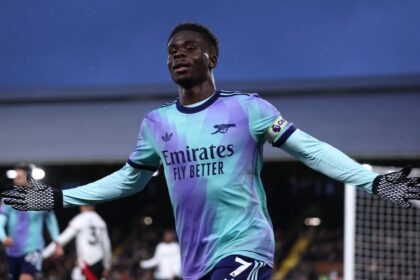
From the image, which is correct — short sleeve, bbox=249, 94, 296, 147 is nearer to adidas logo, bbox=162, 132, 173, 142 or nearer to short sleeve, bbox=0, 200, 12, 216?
adidas logo, bbox=162, 132, 173, 142

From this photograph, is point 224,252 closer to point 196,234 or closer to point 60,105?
point 196,234

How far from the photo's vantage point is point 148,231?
115 ft

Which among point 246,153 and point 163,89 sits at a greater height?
point 163,89

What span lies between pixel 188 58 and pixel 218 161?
23.6 inches

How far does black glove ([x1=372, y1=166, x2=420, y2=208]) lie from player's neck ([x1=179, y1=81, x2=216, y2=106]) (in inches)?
43.9

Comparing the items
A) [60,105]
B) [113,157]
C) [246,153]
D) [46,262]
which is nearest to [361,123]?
[113,157]

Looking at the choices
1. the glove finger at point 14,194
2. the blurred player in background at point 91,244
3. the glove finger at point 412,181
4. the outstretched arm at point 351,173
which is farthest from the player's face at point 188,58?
the blurred player in background at point 91,244

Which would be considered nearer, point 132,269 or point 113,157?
point 113,157

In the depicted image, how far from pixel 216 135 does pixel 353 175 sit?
79 cm

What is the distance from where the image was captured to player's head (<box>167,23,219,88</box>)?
4477 mm

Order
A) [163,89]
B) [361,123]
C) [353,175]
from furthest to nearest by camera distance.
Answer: [163,89]
[361,123]
[353,175]

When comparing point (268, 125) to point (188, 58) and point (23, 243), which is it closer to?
point (188, 58)

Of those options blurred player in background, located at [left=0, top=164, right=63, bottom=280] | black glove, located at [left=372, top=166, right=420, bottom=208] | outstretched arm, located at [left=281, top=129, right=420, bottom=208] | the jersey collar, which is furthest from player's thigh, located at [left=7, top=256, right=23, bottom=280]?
black glove, located at [left=372, top=166, right=420, bottom=208]

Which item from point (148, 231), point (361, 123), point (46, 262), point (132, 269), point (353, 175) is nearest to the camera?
point (353, 175)
